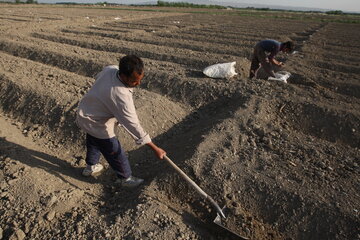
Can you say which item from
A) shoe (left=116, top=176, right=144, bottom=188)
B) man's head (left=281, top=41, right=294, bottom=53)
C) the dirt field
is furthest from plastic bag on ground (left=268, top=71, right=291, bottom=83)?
shoe (left=116, top=176, right=144, bottom=188)

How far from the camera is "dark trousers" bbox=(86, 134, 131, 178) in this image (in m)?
3.12

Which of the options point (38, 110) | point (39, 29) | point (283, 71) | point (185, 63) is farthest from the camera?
point (39, 29)

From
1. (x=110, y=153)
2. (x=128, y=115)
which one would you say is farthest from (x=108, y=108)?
(x=110, y=153)

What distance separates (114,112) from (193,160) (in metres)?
1.23

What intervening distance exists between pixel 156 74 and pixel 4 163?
12.2ft

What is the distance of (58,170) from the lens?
144 inches

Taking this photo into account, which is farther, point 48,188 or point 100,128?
point 48,188

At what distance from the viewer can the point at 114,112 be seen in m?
2.70

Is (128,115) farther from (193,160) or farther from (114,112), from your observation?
(193,160)

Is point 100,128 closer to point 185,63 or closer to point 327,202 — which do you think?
point 327,202

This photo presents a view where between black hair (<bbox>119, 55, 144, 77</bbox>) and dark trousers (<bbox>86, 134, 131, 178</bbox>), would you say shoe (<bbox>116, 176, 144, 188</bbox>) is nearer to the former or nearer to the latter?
dark trousers (<bbox>86, 134, 131, 178</bbox>)

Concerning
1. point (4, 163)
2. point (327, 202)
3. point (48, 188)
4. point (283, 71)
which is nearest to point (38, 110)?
point (4, 163)

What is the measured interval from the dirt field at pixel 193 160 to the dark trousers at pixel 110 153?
291 millimetres

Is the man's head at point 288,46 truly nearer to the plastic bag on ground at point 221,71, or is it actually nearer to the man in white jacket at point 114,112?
the plastic bag on ground at point 221,71
